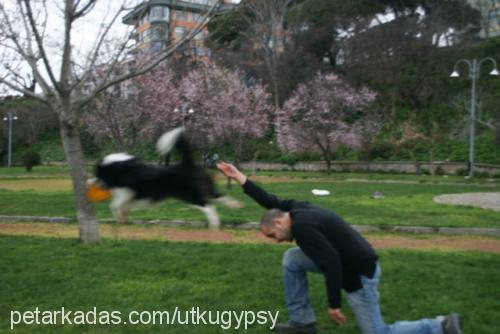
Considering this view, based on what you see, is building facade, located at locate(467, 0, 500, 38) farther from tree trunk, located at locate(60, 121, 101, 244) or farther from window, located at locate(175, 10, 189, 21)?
tree trunk, located at locate(60, 121, 101, 244)

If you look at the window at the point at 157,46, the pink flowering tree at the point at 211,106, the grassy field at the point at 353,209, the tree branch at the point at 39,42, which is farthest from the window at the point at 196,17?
the pink flowering tree at the point at 211,106

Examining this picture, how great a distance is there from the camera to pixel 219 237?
10.3m

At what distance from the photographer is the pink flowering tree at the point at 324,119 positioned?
117ft

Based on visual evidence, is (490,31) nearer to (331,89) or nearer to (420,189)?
(331,89)

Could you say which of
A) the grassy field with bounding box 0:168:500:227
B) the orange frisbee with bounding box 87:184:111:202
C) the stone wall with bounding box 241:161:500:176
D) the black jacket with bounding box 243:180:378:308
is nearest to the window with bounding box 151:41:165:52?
the grassy field with bounding box 0:168:500:227

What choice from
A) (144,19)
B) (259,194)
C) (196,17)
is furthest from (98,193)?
A: (144,19)

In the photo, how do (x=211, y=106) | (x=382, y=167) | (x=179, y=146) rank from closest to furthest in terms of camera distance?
1. (x=179, y=146)
2. (x=211, y=106)
3. (x=382, y=167)

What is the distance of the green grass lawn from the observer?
5.53 meters

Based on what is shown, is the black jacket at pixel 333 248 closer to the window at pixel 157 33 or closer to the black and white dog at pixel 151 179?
the black and white dog at pixel 151 179

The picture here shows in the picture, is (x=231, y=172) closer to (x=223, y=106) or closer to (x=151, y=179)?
(x=151, y=179)

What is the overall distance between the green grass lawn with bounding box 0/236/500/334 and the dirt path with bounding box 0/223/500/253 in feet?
2.80

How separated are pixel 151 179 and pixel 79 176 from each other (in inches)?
254

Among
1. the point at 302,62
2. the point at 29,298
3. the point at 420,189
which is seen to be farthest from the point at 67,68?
the point at 302,62

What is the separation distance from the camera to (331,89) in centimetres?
3819
